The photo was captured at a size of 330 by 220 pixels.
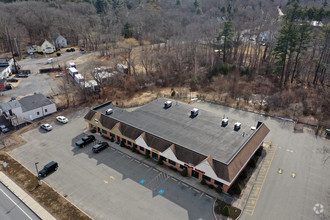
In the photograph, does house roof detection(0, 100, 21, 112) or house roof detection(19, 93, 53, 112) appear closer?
house roof detection(0, 100, 21, 112)

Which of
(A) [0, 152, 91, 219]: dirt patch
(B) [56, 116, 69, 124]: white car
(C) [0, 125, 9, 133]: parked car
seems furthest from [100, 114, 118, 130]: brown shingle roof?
(C) [0, 125, 9, 133]: parked car

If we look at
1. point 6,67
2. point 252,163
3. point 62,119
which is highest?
point 6,67

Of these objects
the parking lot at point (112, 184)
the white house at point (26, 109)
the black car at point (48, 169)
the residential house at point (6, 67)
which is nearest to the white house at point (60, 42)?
the residential house at point (6, 67)

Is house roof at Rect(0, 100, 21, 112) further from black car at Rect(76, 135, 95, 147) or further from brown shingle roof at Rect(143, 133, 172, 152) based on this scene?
brown shingle roof at Rect(143, 133, 172, 152)

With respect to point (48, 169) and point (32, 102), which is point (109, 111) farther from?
point (32, 102)

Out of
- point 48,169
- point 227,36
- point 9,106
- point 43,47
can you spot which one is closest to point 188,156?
point 48,169
